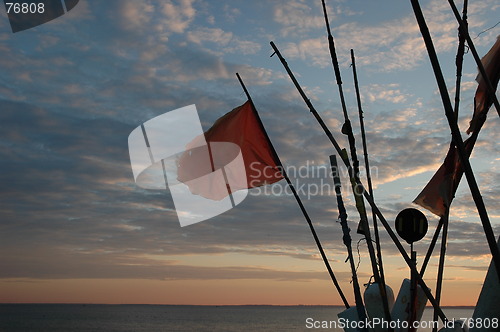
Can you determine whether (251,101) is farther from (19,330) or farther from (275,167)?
(19,330)

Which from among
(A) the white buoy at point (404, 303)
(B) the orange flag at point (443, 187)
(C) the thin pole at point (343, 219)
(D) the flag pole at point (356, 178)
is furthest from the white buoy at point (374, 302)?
(B) the orange flag at point (443, 187)

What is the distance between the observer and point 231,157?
27.4 ft

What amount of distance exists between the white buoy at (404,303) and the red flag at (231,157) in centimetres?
266

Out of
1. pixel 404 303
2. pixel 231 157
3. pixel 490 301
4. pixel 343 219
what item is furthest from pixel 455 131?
pixel 231 157

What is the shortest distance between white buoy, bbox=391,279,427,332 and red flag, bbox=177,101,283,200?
266cm

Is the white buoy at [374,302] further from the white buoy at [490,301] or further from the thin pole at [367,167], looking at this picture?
the white buoy at [490,301]

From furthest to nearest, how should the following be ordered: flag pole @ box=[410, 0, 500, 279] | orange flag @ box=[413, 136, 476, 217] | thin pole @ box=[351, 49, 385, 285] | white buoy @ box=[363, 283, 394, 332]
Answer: white buoy @ box=[363, 283, 394, 332]
thin pole @ box=[351, 49, 385, 285]
orange flag @ box=[413, 136, 476, 217]
flag pole @ box=[410, 0, 500, 279]

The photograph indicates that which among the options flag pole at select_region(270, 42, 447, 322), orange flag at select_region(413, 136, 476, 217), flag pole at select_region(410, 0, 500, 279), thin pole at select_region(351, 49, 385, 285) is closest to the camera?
flag pole at select_region(410, 0, 500, 279)

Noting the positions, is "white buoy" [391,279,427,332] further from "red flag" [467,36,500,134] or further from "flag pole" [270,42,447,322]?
"red flag" [467,36,500,134]

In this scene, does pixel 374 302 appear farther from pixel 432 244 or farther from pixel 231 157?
pixel 231 157

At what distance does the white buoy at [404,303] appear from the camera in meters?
5.77

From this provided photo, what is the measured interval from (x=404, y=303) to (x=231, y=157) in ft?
11.6

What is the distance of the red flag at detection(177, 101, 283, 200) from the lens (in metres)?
8.05

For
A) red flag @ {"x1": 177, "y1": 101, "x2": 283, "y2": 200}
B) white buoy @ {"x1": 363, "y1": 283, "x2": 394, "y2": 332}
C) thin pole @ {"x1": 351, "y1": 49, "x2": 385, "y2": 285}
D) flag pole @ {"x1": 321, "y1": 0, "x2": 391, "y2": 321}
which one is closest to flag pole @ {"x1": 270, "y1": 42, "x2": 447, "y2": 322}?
flag pole @ {"x1": 321, "y1": 0, "x2": 391, "y2": 321}
